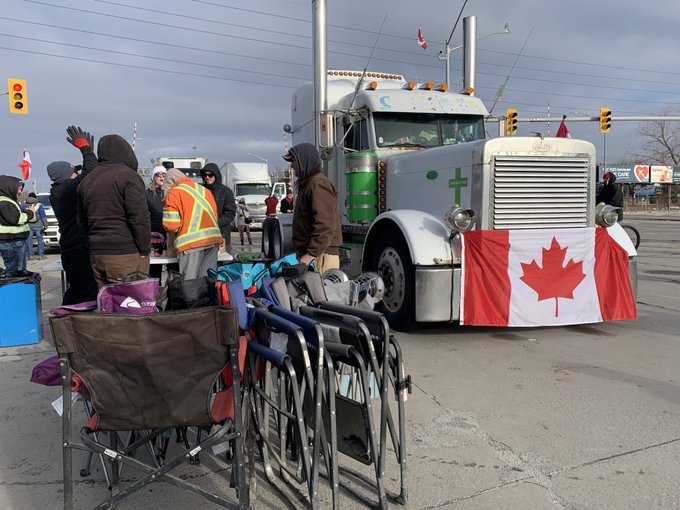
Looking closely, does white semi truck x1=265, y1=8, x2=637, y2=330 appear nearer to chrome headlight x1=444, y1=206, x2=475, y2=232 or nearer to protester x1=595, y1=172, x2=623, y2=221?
chrome headlight x1=444, y1=206, x2=475, y2=232

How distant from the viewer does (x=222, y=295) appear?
301 centimetres

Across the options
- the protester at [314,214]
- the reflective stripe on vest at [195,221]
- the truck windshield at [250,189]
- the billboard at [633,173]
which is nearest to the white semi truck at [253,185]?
the truck windshield at [250,189]

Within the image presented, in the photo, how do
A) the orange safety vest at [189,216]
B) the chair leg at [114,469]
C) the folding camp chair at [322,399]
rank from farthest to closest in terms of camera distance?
the orange safety vest at [189,216], the chair leg at [114,469], the folding camp chair at [322,399]

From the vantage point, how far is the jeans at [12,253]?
7.35m

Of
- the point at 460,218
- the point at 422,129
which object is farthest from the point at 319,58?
the point at 460,218

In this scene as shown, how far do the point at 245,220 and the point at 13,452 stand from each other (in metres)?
15.6

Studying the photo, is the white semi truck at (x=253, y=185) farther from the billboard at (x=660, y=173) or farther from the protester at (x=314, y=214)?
the billboard at (x=660, y=173)

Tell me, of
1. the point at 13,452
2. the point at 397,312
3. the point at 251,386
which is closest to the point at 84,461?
the point at 13,452

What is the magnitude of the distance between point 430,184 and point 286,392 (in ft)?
13.1

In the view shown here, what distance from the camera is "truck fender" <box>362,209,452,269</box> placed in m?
5.73

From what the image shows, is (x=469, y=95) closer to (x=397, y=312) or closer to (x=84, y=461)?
(x=397, y=312)

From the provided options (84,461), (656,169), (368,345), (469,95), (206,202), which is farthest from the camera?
(656,169)

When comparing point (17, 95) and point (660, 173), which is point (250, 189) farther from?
point (660, 173)

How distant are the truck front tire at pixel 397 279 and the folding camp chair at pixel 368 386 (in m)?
2.98
